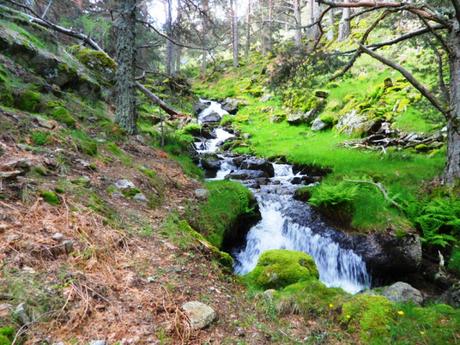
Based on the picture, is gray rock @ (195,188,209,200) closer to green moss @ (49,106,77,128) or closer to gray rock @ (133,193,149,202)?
gray rock @ (133,193,149,202)

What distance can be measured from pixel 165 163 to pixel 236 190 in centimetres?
216

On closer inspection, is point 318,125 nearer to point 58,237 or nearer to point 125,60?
point 125,60

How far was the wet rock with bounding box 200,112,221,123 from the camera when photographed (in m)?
25.5

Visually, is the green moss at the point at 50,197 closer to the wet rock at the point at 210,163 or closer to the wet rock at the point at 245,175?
the wet rock at the point at 245,175

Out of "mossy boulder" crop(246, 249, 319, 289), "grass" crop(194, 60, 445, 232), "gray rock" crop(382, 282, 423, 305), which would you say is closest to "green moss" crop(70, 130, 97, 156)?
"mossy boulder" crop(246, 249, 319, 289)

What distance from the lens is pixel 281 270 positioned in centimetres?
560

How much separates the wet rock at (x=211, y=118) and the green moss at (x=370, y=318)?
21895mm

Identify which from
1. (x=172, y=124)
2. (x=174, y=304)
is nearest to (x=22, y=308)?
(x=174, y=304)

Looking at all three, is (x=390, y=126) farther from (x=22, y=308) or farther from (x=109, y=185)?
(x=22, y=308)

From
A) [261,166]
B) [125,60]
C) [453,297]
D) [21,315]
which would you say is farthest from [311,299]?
[261,166]

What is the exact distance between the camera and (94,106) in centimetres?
1046

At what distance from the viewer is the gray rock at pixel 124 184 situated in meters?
6.08

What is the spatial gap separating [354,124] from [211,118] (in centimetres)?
1229

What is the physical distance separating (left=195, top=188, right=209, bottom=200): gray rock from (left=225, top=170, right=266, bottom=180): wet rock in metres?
4.48
